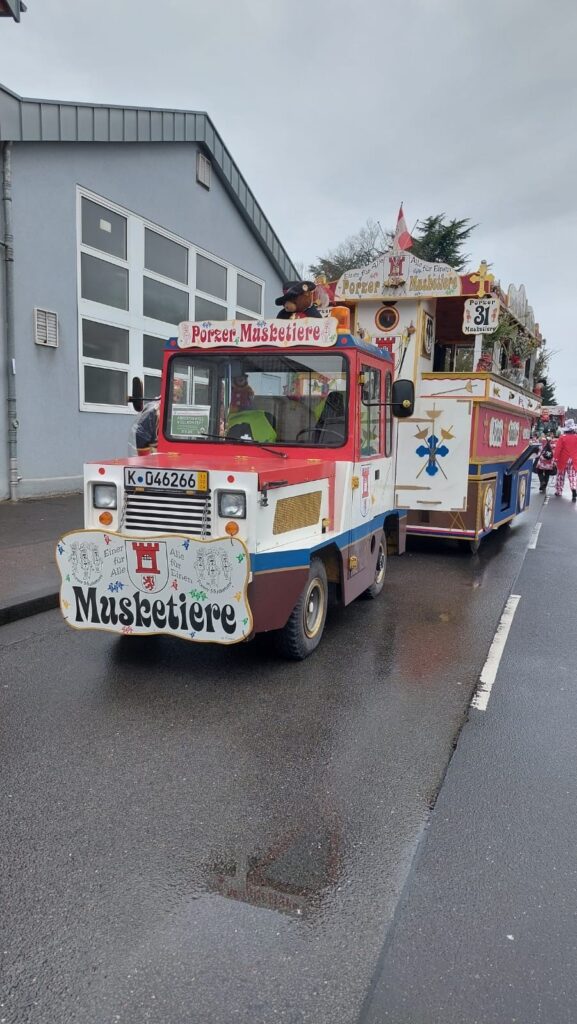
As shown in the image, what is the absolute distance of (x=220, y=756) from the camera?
3.49m

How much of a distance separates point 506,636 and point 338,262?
4143 centimetres

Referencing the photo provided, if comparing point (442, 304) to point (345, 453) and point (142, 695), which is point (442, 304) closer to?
point (345, 453)

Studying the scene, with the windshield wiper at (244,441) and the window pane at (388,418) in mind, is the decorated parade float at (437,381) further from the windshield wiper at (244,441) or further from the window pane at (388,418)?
the windshield wiper at (244,441)

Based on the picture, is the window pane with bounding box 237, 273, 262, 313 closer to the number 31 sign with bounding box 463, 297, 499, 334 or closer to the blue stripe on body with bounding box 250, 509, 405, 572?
the number 31 sign with bounding box 463, 297, 499, 334

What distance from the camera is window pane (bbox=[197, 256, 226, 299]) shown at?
15008mm

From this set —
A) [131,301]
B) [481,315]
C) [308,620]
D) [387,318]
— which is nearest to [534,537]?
[481,315]

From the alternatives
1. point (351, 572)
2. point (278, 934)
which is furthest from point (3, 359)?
point (278, 934)

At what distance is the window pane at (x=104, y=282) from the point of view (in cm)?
1168

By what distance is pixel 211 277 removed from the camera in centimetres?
1548

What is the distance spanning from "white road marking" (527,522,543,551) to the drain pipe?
25.7 ft

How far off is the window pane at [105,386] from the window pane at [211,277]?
137 inches

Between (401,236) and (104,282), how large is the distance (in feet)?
20.5

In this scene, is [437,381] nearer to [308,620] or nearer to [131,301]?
[308,620]

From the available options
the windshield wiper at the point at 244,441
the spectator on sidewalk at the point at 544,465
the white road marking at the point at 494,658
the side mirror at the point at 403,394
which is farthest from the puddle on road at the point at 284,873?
the spectator on sidewalk at the point at 544,465
